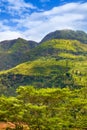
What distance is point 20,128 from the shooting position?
6719 cm

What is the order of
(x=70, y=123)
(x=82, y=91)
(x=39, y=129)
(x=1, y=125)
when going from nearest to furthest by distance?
(x=39, y=129) → (x=70, y=123) → (x=1, y=125) → (x=82, y=91)

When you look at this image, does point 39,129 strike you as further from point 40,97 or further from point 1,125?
point 1,125

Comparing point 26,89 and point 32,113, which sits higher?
point 26,89

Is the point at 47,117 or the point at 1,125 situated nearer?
→ the point at 47,117

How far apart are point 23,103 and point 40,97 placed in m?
4.53

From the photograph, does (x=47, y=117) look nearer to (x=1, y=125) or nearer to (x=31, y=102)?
(x=31, y=102)

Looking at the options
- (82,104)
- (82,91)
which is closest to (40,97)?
(82,104)

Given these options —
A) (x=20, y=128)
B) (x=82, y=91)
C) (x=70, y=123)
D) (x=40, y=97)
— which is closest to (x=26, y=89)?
(x=40, y=97)

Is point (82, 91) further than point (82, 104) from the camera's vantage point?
Yes

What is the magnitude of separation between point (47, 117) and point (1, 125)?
14.0 metres

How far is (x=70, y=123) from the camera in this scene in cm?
7075

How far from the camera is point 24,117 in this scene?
222ft

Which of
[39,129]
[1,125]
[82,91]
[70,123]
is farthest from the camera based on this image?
[82,91]

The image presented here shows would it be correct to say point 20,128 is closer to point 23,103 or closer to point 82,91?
point 23,103
